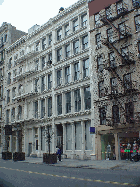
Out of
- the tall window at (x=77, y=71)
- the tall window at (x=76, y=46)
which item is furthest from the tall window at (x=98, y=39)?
the tall window at (x=77, y=71)

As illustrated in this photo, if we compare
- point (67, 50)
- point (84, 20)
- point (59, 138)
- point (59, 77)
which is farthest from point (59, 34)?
point (59, 138)

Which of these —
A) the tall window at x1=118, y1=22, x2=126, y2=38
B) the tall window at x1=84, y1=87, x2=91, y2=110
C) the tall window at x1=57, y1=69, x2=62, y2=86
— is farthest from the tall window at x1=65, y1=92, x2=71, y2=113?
the tall window at x1=118, y1=22, x2=126, y2=38

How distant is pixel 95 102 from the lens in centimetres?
2912

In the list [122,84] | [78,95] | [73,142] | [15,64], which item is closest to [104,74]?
[122,84]

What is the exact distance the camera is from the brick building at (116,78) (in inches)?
988

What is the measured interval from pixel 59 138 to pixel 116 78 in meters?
13.1

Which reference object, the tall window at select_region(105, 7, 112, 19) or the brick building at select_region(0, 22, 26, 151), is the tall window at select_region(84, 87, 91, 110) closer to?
the tall window at select_region(105, 7, 112, 19)

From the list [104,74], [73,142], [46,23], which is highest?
[46,23]

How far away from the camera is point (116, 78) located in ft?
90.0

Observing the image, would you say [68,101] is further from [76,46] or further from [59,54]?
[59,54]

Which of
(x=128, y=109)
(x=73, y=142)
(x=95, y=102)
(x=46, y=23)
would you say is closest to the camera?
(x=128, y=109)

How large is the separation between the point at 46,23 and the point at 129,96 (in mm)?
21424

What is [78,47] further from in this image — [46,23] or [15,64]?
[15,64]

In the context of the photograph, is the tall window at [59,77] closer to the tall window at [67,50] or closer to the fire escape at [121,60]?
the tall window at [67,50]
